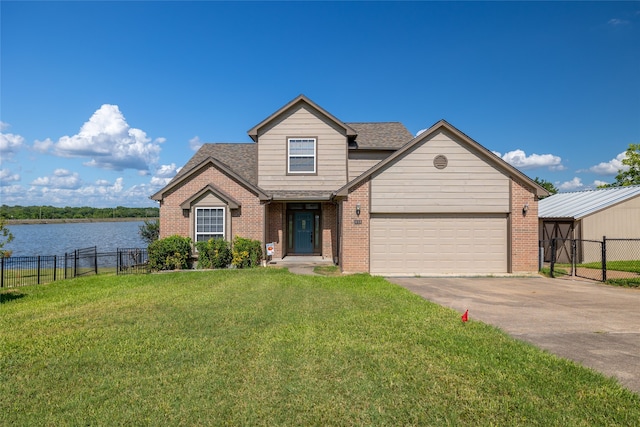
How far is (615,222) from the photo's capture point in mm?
18047

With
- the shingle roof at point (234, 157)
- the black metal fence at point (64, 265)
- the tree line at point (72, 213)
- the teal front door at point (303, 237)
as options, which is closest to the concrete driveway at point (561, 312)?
the teal front door at point (303, 237)

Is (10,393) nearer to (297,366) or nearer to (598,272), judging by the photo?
(297,366)

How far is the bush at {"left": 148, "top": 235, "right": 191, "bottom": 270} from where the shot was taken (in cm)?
1495

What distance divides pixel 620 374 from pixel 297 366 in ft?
14.4

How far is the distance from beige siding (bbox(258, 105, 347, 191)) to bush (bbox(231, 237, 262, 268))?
3136mm

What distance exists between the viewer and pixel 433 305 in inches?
342

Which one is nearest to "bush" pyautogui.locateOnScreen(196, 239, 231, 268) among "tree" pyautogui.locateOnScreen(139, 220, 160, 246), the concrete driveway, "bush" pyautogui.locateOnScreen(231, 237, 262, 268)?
"bush" pyautogui.locateOnScreen(231, 237, 262, 268)

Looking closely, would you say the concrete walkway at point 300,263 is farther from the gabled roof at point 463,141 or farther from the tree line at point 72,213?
the tree line at point 72,213

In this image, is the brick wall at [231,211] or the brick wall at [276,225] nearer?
the brick wall at [231,211]

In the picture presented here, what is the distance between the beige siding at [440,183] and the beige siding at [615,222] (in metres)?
7.67

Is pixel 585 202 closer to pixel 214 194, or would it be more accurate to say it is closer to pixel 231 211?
pixel 231 211

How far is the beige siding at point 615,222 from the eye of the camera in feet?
59.1

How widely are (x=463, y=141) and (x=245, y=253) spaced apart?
9.80m

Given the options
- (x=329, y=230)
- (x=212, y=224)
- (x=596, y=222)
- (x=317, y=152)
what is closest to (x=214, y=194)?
(x=212, y=224)
